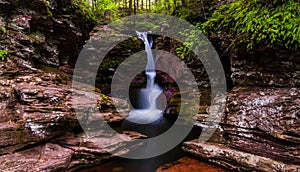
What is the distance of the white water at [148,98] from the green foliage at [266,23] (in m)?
4.56

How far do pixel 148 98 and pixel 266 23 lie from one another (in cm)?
591

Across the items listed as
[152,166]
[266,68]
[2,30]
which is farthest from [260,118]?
[2,30]

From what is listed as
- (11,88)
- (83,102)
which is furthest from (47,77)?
(83,102)

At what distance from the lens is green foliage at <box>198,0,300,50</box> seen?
416 centimetres

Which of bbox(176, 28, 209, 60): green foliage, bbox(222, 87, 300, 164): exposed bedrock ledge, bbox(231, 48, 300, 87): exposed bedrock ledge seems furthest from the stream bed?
bbox(176, 28, 209, 60): green foliage

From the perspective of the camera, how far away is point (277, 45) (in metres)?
4.48

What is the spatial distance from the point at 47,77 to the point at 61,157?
265cm

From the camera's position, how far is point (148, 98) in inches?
362

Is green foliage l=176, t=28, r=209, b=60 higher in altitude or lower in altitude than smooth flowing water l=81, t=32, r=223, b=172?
higher

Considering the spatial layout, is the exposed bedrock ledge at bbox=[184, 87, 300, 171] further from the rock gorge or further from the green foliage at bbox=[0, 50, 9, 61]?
the green foliage at bbox=[0, 50, 9, 61]

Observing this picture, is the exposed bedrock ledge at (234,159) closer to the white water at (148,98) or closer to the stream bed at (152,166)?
the stream bed at (152,166)

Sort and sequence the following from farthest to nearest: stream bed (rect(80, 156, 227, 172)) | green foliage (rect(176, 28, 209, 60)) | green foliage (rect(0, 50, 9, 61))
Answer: green foliage (rect(176, 28, 209, 60)) → green foliage (rect(0, 50, 9, 61)) → stream bed (rect(80, 156, 227, 172))

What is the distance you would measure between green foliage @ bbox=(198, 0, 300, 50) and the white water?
456 cm

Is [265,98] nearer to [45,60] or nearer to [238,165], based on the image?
[238,165]
